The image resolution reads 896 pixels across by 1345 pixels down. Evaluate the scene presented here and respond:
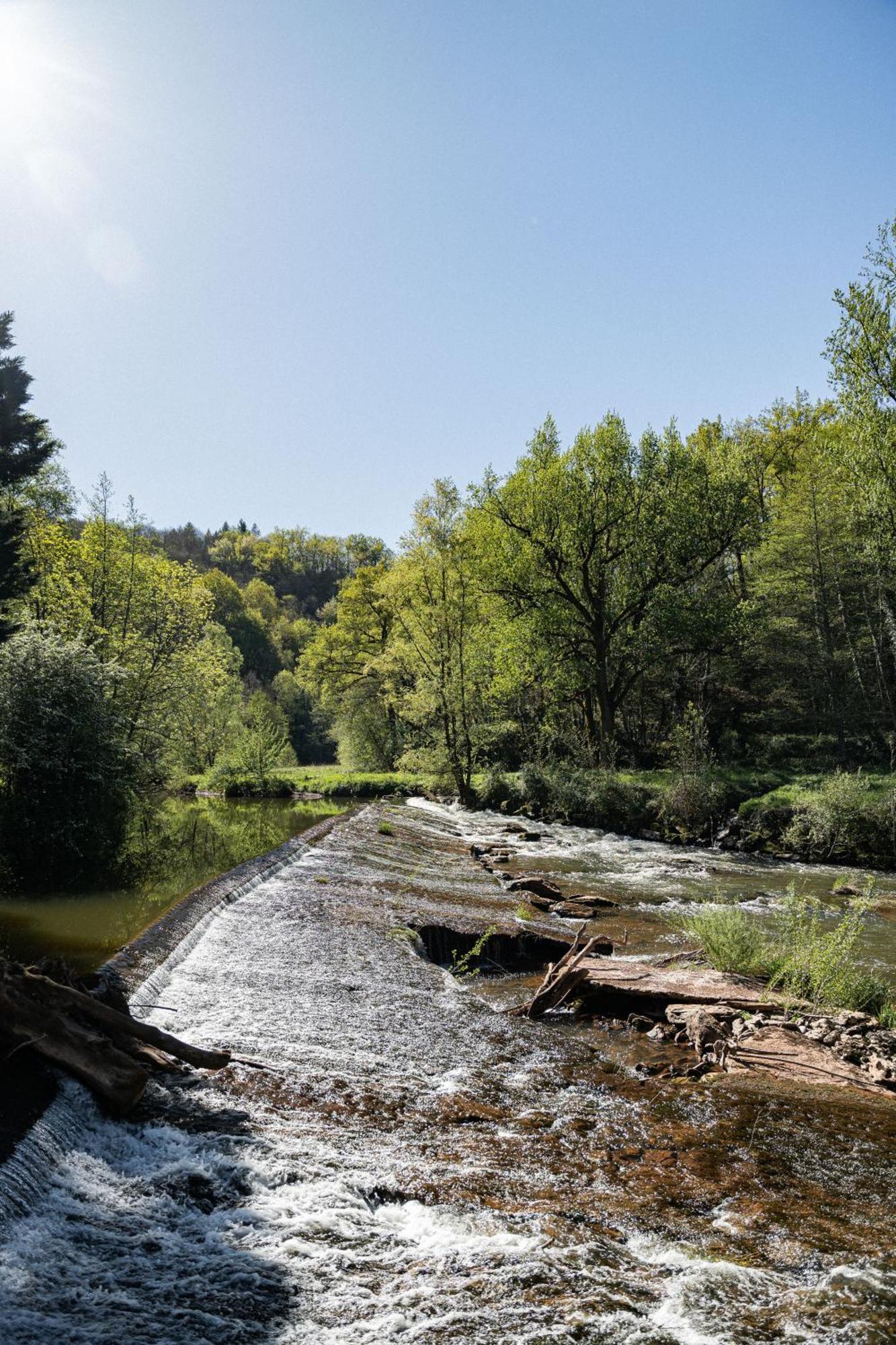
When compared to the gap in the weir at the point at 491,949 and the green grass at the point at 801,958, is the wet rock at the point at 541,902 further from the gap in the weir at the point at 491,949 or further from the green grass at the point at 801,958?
the green grass at the point at 801,958

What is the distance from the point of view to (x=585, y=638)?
96.8ft

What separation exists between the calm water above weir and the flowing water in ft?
9.83

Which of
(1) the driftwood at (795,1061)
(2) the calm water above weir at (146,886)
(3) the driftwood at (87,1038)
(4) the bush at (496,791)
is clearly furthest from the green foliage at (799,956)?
(4) the bush at (496,791)

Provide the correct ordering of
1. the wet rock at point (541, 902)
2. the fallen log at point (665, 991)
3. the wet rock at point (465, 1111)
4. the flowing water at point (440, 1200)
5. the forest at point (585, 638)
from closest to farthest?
the flowing water at point (440, 1200) → the wet rock at point (465, 1111) → the fallen log at point (665, 991) → the wet rock at point (541, 902) → the forest at point (585, 638)

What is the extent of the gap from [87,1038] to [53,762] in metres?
9.78

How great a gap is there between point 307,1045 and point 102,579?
68.3ft

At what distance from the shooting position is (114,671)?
16.1 m

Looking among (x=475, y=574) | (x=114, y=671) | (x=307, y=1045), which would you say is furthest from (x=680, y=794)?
(x=307, y=1045)

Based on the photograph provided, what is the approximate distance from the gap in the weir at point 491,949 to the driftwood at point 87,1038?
15.3 ft

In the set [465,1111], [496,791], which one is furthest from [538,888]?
[496,791]

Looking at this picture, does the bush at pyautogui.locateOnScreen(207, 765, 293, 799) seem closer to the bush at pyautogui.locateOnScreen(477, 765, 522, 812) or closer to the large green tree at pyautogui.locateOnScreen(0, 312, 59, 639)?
the bush at pyautogui.locateOnScreen(477, 765, 522, 812)

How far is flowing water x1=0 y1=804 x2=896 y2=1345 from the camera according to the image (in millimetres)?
3322

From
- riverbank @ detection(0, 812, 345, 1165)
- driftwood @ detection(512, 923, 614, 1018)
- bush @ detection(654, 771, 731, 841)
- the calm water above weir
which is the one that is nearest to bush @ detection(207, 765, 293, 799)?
the calm water above weir

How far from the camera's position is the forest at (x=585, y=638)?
54.3ft
